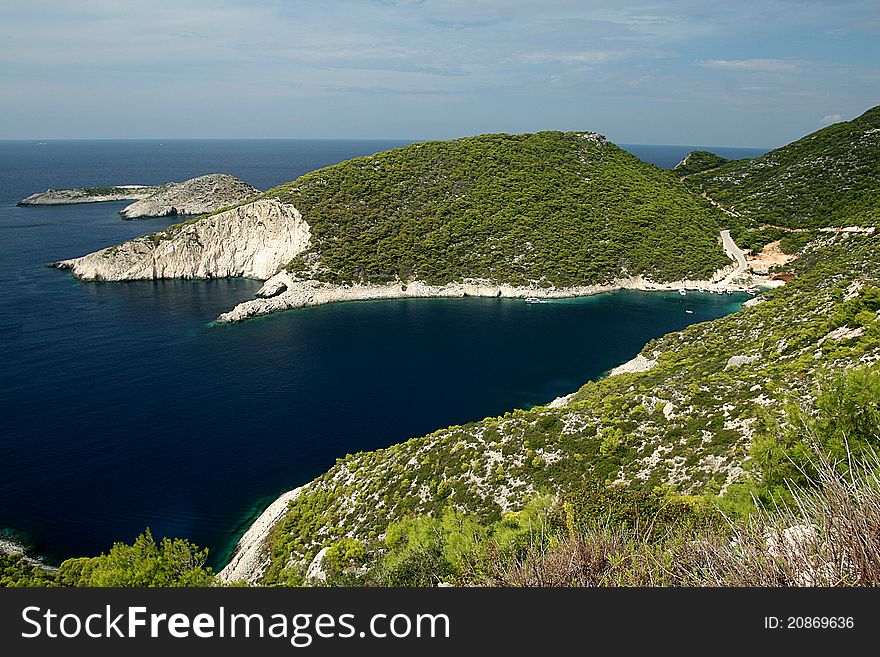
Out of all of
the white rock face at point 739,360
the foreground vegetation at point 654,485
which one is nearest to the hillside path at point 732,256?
the foreground vegetation at point 654,485

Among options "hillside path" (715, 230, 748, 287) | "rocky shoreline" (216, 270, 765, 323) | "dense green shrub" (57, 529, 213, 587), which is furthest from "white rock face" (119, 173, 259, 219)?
"dense green shrub" (57, 529, 213, 587)

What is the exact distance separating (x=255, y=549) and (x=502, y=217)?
91207 mm

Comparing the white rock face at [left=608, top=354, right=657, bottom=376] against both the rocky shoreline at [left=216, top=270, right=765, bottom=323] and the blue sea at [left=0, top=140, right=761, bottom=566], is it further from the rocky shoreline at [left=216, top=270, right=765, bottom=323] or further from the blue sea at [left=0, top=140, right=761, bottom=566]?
the rocky shoreline at [left=216, top=270, right=765, bottom=323]

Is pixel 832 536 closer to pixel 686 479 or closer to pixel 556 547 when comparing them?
pixel 556 547

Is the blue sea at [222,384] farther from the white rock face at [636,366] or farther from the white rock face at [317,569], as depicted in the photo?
the white rock face at [317,569]

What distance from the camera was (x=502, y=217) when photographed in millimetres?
115000

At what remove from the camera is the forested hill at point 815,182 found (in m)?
114

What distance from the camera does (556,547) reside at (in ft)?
48.6

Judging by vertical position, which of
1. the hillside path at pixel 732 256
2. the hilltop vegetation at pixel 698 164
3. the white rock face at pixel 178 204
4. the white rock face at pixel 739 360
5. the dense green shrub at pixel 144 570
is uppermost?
the hilltop vegetation at pixel 698 164

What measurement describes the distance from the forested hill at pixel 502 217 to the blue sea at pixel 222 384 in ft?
30.6

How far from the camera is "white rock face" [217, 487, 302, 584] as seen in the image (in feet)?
111

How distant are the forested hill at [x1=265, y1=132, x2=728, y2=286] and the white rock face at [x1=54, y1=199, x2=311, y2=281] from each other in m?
5.47

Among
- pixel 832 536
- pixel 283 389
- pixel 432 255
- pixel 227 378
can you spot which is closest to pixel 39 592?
pixel 832 536

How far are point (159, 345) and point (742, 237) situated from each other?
367ft
